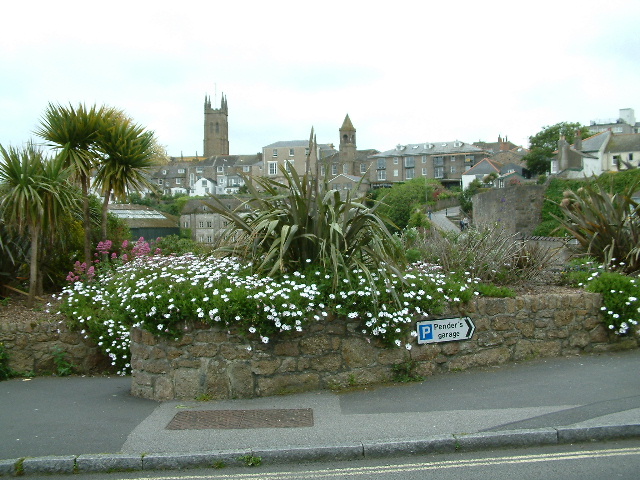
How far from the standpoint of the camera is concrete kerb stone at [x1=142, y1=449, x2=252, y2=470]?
16.5 feet

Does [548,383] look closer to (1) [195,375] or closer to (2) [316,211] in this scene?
(2) [316,211]

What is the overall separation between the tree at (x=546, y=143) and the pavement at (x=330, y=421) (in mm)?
72183

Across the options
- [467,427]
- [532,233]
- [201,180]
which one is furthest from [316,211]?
[201,180]

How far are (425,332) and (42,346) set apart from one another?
5.46 m

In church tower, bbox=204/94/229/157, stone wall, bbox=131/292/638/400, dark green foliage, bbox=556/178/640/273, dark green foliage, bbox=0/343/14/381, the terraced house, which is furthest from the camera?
church tower, bbox=204/94/229/157

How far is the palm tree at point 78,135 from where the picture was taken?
10.4 metres

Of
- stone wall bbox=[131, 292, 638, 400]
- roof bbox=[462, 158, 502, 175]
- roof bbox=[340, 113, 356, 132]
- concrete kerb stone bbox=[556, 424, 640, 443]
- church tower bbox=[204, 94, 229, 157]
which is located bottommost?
concrete kerb stone bbox=[556, 424, 640, 443]

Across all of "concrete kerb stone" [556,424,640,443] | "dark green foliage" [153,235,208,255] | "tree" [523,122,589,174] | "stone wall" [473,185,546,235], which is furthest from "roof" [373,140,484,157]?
"concrete kerb stone" [556,424,640,443]

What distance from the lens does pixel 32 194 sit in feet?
29.5

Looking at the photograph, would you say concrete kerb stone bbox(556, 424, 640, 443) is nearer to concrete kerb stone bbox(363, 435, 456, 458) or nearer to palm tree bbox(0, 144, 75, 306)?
concrete kerb stone bbox(363, 435, 456, 458)

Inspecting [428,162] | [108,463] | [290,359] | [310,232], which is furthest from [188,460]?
[428,162]

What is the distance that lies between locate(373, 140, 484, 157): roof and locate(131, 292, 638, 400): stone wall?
9716 centimetres

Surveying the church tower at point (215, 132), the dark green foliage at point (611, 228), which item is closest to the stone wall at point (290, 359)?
the dark green foliage at point (611, 228)

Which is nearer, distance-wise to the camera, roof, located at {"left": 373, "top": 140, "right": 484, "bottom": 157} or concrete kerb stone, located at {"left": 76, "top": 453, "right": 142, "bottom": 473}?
concrete kerb stone, located at {"left": 76, "top": 453, "right": 142, "bottom": 473}
